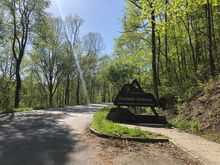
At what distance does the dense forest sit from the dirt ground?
6.07 meters

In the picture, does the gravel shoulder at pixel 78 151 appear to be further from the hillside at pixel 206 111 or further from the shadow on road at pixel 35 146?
the hillside at pixel 206 111

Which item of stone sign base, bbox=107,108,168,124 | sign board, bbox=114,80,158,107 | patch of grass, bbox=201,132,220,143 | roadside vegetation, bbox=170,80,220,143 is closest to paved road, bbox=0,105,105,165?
patch of grass, bbox=201,132,220,143

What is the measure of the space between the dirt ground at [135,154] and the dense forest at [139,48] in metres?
6.07

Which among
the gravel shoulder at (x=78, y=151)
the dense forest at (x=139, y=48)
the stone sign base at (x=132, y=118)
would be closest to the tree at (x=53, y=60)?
the dense forest at (x=139, y=48)

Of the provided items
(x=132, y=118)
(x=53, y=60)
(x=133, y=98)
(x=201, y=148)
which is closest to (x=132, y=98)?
(x=133, y=98)

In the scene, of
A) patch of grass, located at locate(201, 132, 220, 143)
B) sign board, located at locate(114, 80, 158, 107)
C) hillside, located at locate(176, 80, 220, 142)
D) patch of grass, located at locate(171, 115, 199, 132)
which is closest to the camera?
patch of grass, located at locate(201, 132, 220, 143)

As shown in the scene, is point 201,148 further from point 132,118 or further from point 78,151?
point 132,118

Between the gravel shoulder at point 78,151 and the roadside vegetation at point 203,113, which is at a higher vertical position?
the roadside vegetation at point 203,113

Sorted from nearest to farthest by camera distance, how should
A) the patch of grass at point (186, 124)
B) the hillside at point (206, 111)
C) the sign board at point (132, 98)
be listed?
the hillside at point (206, 111)
the patch of grass at point (186, 124)
the sign board at point (132, 98)

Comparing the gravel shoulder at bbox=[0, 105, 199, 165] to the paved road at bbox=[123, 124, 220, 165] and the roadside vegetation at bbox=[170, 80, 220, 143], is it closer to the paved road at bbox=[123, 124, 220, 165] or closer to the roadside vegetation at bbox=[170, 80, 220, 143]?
the paved road at bbox=[123, 124, 220, 165]

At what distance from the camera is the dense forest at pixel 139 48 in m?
A: 18.2

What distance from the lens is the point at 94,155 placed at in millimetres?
7629

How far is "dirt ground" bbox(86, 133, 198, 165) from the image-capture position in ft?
23.1

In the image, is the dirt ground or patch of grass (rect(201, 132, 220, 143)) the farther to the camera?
patch of grass (rect(201, 132, 220, 143))
